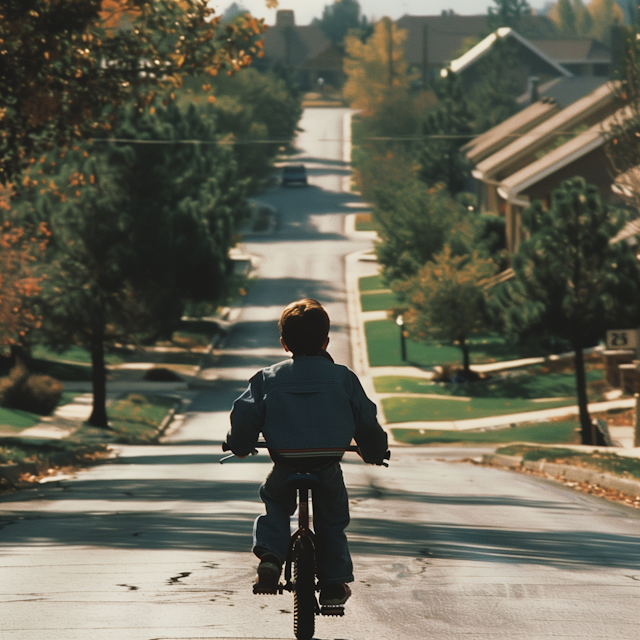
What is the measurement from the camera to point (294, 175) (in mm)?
103000

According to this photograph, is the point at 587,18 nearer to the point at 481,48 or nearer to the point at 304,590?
the point at 481,48

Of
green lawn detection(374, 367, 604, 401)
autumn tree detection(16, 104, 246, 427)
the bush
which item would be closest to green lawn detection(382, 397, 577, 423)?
green lawn detection(374, 367, 604, 401)

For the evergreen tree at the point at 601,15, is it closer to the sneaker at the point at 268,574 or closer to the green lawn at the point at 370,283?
the green lawn at the point at 370,283

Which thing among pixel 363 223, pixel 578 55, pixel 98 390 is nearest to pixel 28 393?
pixel 98 390

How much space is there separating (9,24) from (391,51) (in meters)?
100

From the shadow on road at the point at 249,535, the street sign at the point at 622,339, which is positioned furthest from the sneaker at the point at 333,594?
the street sign at the point at 622,339

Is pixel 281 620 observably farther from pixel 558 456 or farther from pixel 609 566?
pixel 558 456

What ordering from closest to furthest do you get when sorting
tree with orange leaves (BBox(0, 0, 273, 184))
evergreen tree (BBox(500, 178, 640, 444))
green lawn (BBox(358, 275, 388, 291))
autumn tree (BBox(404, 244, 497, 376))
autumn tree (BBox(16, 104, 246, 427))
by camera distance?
1. tree with orange leaves (BBox(0, 0, 273, 184))
2. evergreen tree (BBox(500, 178, 640, 444))
3. autumn tree (BBox(16, 104, 246, 427))
4. autumn tree (BBox(404, 244, 497, 376))
5. green lawn (BBox(358, 275, 388, 291))

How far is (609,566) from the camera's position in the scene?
324 inches

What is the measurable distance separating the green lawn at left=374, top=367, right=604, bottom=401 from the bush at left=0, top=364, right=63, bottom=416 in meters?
12.1

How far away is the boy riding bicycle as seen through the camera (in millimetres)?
5492

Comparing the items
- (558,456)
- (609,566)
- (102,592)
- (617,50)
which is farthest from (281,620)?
(617,50)

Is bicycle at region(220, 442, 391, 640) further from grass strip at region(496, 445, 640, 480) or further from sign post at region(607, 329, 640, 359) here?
sign post at region(607, 329, 640, 359)

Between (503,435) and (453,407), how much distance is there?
495 centimetres
